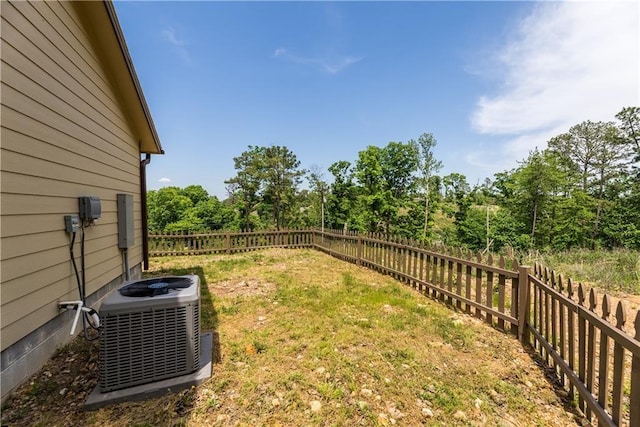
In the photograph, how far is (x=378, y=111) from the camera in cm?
1792

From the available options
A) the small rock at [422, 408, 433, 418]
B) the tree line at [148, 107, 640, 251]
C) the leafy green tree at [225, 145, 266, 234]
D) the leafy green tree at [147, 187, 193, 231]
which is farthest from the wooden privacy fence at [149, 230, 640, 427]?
the leafy green tree at [147, 187, 193, 231]

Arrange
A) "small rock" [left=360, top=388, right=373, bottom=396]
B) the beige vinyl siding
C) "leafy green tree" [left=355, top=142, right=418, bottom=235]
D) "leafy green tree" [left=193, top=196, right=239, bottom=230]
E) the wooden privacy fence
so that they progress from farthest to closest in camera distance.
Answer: "leafy green tree" [left=193, top=196, right=239, bottom=230]
"leafy green tree" [left=355, top=142, right=418, bottom=235]
"small rock" [left=360, top=388, right=373, bottom=396]
the beige vinyl siding
the wooden privacy fence

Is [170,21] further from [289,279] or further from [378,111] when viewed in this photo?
[378,111]

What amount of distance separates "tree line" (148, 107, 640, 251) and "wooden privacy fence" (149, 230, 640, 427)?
11.2 metres

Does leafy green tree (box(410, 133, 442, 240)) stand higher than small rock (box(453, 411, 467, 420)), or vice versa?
leafy green tree (box(410, 133, 442, 240))

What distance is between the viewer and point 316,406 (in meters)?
2.15

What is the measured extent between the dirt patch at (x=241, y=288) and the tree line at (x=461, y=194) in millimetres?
12689

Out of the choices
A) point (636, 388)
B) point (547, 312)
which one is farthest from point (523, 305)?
point (636, 388)

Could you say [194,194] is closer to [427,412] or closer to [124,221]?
[124,221]

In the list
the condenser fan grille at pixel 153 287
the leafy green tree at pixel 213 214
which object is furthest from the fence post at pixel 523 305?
the leafy green tree at pixel 213 214

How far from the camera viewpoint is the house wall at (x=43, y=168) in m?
2.11

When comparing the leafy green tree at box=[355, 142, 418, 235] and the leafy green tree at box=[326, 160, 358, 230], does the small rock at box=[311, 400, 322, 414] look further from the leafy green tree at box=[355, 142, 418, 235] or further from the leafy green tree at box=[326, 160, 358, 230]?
the leafy green tree at box=[326, 160, 358, 230]

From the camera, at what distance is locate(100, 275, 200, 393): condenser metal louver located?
6.91ft

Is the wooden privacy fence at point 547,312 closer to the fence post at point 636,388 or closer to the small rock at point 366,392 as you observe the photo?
the fence post at point 636,388
